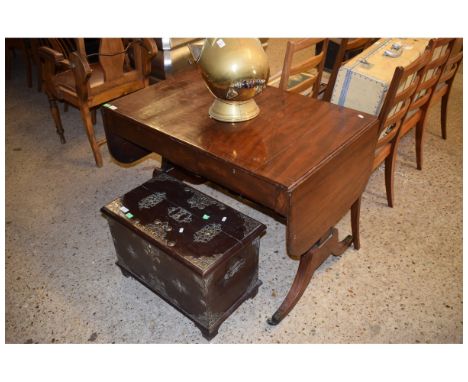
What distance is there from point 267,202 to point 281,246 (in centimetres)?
81

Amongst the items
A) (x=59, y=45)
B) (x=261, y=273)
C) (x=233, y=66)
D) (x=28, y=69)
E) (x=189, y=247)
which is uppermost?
(x=233, y=66)

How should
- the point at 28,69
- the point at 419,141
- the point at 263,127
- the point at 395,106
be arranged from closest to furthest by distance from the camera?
the point at 263,127, the point at 395,106, the point at 419,141, the point at 28,69

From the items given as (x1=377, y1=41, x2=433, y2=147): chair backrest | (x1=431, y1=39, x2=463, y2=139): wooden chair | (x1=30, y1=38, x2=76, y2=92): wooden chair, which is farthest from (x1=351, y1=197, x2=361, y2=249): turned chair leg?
(x1=30, y1=38, x2=76, y2=92): wooden chair

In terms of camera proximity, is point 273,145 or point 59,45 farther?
point 59,45

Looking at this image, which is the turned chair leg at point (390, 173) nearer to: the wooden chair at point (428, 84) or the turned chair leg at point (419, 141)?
the wooden chair at point (428, 84)

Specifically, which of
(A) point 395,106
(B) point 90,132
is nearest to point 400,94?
(A) point 395,106

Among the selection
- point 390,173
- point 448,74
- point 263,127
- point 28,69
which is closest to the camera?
point 263,127

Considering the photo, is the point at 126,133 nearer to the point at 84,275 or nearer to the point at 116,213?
the point at 116,213

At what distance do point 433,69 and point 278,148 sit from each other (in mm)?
1151

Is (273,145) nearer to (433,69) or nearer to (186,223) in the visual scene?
(186,223)

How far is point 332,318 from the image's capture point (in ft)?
5.61

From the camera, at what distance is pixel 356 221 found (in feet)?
6.30

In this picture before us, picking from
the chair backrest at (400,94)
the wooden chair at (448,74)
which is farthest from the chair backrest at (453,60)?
the chair backrest at (400,94)
